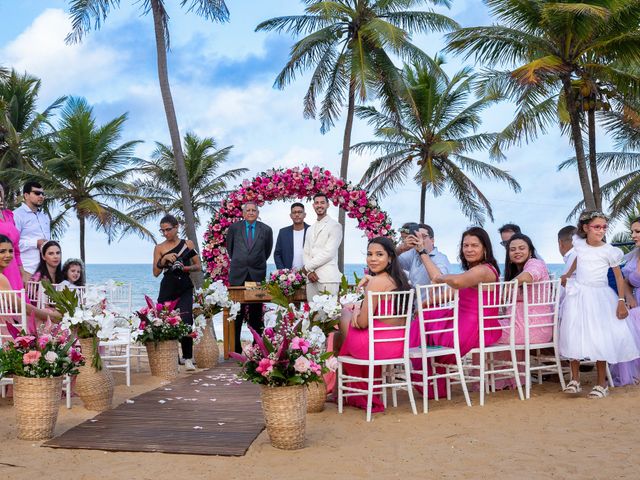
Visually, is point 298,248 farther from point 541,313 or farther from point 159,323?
point 541,313

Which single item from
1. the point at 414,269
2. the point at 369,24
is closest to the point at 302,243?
the point at 414,269

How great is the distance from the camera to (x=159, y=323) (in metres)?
8.24

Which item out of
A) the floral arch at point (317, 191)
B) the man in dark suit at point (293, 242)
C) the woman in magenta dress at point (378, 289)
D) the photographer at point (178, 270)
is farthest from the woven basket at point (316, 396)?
the floral arch at point (317, 191)

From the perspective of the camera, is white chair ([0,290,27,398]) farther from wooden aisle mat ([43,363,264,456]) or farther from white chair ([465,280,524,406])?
white chair ([465,280,524,406])

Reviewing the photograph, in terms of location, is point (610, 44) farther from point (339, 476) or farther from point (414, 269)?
point (339, 476)

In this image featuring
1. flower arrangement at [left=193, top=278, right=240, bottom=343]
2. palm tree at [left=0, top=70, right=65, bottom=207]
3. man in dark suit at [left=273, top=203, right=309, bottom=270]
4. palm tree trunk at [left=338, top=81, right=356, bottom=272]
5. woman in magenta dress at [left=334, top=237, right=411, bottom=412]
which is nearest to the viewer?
woman in magenta dress at [left=334, top=237, right=411, bottom=412]

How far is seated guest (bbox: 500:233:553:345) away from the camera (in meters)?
6.95

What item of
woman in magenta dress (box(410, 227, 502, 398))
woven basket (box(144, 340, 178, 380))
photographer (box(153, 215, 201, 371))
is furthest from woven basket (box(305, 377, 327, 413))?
photographer (box(153, 215, 201, 371))

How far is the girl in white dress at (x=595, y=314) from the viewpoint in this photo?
668 cm

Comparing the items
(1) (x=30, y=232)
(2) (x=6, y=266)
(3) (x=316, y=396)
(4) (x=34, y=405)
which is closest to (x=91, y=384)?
(4) (x=34, y=405)

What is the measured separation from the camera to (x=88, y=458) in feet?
16.5

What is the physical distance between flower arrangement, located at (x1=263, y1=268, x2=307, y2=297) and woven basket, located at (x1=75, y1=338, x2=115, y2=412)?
122 inches

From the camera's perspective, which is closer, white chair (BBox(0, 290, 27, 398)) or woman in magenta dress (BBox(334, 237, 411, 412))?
woman in magenta dress (BBox(334, 237, 411, 412))

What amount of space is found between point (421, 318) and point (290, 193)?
17.0 feet
